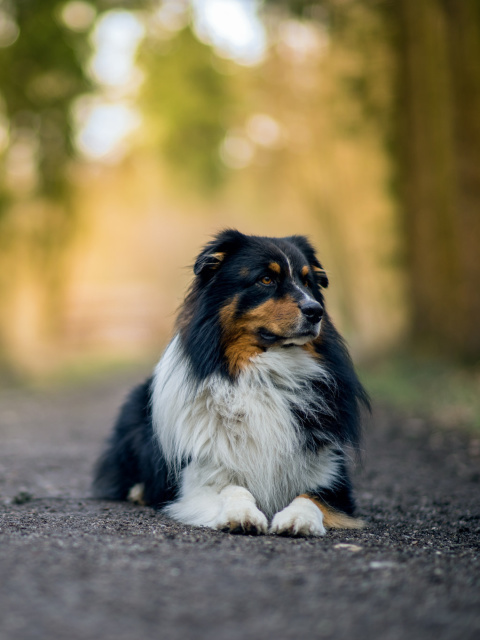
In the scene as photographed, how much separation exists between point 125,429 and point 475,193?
24.1ft

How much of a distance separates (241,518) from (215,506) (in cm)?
27

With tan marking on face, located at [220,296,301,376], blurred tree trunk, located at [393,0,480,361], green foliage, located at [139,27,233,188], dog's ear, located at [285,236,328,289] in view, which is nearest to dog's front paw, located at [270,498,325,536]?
tan marking on face, located at [220,296,301,376]

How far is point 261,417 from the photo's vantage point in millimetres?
4363

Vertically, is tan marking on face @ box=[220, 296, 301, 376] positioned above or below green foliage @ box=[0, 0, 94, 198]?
below

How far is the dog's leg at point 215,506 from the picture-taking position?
12.7 ft

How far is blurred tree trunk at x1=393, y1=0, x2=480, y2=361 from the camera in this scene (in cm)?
1079

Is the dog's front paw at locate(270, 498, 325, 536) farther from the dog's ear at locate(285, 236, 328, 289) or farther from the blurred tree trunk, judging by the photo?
the blurred tree trunk

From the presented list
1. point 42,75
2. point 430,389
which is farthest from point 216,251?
point 42,75

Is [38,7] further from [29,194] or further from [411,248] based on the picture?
[411,248]

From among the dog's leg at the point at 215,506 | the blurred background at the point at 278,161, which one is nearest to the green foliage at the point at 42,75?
the blurred background at the point at 278,161

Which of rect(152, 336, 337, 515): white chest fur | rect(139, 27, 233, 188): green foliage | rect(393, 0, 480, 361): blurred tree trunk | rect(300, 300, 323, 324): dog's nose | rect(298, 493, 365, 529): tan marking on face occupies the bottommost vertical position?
rect(298, 493, 365, 529): tan marking on face

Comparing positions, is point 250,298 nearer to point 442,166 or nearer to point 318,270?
point 318,270

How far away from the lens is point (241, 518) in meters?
3.88

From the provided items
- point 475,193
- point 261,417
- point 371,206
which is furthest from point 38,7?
point 261,417
